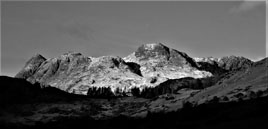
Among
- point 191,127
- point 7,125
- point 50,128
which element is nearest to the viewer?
point 191,127

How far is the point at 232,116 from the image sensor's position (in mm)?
109875

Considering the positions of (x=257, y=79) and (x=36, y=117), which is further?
(x=36, y=117)

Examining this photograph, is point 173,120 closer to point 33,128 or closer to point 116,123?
point 116,123

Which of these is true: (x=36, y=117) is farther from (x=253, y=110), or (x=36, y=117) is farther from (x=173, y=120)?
(x=253, y=110)

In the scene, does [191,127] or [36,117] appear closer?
[191,127]

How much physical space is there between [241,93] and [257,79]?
69.6ft

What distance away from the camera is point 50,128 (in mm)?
144250

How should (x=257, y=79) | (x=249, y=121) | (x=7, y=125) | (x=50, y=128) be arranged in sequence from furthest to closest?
(x=257, y=79)
(x=7, y=125)
(x=50, y=128)
(x=249, y=121)

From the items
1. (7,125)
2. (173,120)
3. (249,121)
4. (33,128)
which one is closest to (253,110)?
(249,121)

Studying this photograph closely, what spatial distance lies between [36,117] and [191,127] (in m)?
115

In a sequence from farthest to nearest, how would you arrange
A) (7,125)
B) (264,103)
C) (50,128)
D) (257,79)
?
(257,79), (7,125), (50,128), (264,103)

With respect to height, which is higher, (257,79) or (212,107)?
(257,79)

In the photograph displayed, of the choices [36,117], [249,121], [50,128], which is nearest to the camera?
[249,121]

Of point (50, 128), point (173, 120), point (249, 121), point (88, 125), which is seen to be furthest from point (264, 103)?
point (50, 128)
